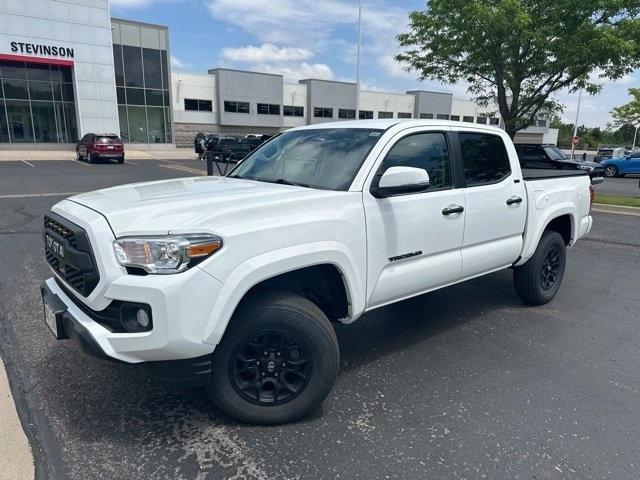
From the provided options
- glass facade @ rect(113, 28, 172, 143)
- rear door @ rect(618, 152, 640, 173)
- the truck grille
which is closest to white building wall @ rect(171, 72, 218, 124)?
glass facade @ rect(113, 28, 172, 143)

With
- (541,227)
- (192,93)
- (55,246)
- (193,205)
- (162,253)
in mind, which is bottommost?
(541,227)

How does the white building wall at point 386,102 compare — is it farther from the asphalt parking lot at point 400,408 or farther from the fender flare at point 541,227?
the asphalt parking lot at point 400,408

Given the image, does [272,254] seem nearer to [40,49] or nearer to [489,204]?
[489,204]

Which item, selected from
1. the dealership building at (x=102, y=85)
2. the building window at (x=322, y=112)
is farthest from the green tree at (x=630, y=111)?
the building window at (x=322, y=112)

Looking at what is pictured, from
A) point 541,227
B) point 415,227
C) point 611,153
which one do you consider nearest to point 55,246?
point 415,227

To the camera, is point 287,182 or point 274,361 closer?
point 274,361

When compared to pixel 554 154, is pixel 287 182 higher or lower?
higher

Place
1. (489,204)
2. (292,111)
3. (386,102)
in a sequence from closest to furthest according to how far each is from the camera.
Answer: (489,204) < (292,111) < (386,102)

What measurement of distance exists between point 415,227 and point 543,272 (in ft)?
7.77

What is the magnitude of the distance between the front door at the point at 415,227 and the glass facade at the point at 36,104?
38.0 meters

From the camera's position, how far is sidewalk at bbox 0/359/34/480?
239 centimetres

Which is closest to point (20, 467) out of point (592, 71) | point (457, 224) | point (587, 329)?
point (457, 224)

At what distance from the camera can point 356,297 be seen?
3.08 meters

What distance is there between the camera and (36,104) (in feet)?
113
